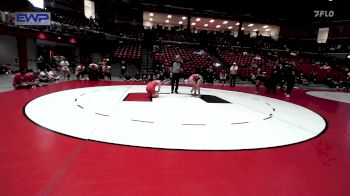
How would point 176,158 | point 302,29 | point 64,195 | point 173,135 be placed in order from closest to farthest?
point 64,195 < point 176,158 < point 173,135 < point 302,29

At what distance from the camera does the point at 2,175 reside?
2279mm

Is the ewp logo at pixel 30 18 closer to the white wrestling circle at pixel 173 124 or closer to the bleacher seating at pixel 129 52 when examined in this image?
the white wrestling circle at pixel 173 124

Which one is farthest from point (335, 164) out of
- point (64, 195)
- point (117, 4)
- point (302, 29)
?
point (302, 29)

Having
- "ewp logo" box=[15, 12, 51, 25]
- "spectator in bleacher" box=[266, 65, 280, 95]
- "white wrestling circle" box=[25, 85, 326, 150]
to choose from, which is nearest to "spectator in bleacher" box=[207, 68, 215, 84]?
"spectator in bleacher" box=[266, 65, 280, 95]

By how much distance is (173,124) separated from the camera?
4.38 metres

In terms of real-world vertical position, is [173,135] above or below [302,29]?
below

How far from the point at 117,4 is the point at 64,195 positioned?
25779 millimetres

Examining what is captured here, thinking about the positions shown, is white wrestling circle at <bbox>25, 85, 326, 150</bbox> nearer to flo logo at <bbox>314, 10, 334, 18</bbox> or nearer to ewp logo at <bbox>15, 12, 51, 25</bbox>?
ewp logo at <bbox>15, 12, 51, 25</bbox>

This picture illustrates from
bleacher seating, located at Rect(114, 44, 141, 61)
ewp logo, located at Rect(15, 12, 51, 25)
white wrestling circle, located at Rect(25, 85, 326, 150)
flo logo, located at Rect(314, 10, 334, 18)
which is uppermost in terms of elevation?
flo logo, located at Rect(314, 10, 334, 18)

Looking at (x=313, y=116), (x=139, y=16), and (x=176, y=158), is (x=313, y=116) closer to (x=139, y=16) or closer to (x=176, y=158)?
(x=176, y=158)

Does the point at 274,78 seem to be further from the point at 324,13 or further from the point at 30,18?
the point at 324,13

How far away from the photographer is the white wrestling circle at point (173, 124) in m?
3.50

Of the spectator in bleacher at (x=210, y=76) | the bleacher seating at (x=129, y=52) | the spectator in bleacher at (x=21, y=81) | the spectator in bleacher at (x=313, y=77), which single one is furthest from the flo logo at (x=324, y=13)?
the spectator in bleacher at (x=21, y=81)

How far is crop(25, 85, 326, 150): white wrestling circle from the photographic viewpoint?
3497mm
